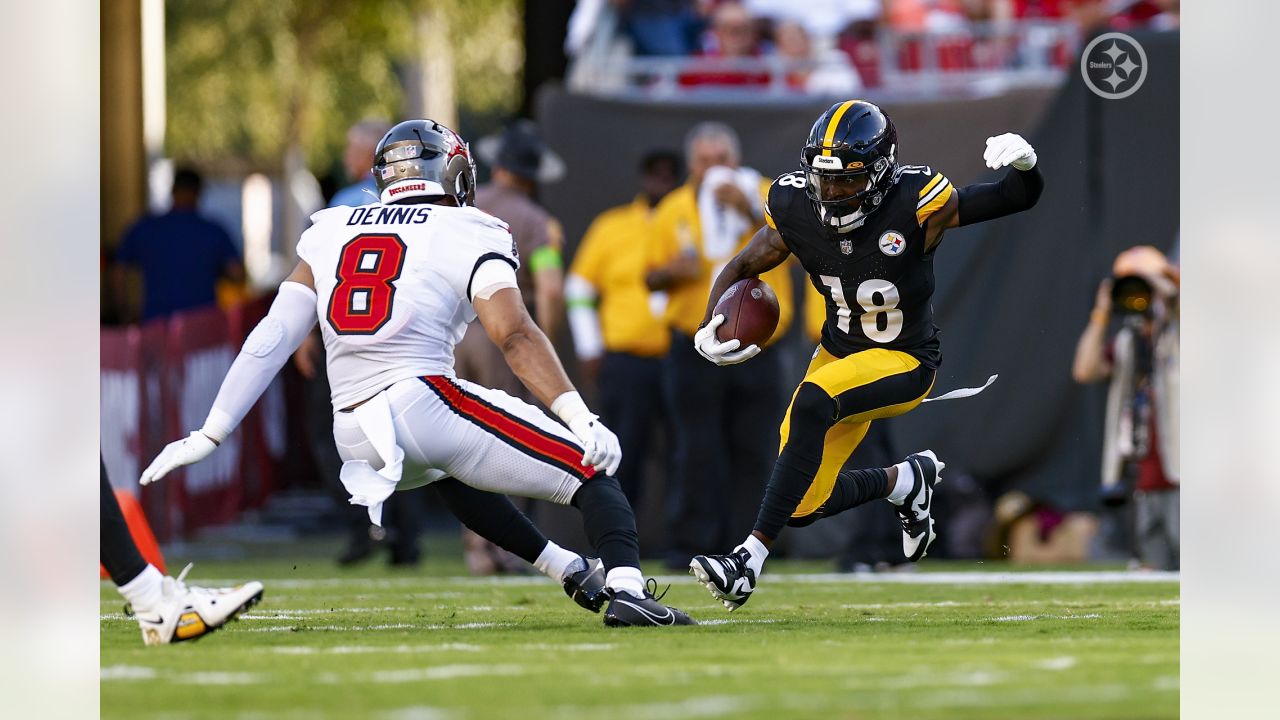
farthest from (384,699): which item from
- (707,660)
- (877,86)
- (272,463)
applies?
(272,463)

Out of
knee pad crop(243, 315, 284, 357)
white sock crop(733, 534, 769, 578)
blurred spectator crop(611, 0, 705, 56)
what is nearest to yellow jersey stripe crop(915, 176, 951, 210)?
white sock crop(733, 534, 769, 578)

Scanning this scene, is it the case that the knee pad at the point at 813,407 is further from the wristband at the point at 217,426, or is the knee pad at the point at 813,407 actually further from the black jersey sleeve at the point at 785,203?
the wristband at the point at 217,426

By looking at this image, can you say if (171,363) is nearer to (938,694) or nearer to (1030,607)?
(1030,607)

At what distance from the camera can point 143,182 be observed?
47.4ft

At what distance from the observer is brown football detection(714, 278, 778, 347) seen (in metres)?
6.30

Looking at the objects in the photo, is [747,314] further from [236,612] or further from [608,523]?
[236,612]

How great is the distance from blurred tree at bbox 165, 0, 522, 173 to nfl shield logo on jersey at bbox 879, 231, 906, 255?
1600 centimetres

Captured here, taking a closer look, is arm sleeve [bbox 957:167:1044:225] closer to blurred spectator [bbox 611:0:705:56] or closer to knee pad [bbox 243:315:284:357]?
knee pad [bbox 243:315:284:357]

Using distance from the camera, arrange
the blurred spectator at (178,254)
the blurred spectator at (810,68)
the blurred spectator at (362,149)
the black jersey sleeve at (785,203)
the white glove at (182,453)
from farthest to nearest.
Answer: the blurred spectator at (178,254) < the blurred spectator at (810,68) < the blurred spectator at (362,149) < the black jersey sleeve at (785,203) < the white glove at (182,453)

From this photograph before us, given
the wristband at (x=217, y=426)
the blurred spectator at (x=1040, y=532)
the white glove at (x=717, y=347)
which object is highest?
the white glove at (x=717, y=347)

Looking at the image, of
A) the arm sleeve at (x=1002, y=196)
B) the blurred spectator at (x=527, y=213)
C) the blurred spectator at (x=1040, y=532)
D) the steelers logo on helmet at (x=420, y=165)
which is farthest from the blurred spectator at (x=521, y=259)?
the arm sleeve at (x=1002, y=196)

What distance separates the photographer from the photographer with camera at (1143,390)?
914 centimetres

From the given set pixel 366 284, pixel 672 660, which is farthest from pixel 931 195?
pixel 672 660

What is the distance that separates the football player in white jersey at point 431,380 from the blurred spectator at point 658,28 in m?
5.32
